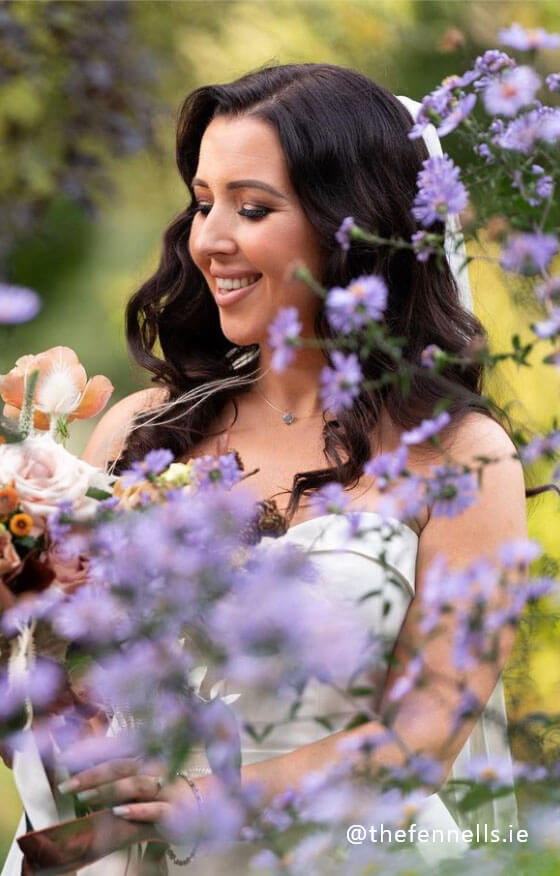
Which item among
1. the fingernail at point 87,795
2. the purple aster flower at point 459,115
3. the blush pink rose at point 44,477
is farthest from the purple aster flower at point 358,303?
the fingernail at point 87,795

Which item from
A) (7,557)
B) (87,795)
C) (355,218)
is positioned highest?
(355,218)

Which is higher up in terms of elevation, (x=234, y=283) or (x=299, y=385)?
(x=234, y=283)

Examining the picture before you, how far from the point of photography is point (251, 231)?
2105 millimetres

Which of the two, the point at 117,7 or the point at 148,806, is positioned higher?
the point at 117,7

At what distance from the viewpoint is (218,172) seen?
7.00 feet

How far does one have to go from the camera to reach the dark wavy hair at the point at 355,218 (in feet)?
7.14

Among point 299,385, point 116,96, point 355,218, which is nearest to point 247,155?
point 355,218

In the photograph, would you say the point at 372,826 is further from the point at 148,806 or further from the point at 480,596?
the point at 148,806

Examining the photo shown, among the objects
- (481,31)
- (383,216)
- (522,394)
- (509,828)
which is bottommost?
(522,394)

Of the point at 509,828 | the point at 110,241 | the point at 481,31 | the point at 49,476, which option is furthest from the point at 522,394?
the point at 509,828

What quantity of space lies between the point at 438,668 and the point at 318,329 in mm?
711

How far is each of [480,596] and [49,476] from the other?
75 centimetres

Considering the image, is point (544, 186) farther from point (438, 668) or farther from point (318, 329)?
point (318, 329)

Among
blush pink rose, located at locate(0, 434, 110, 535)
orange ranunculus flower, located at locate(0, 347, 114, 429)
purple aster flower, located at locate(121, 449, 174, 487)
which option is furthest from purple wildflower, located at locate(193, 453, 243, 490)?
orange ranunculus flower, located at locate(0, 347, 114, 429)
